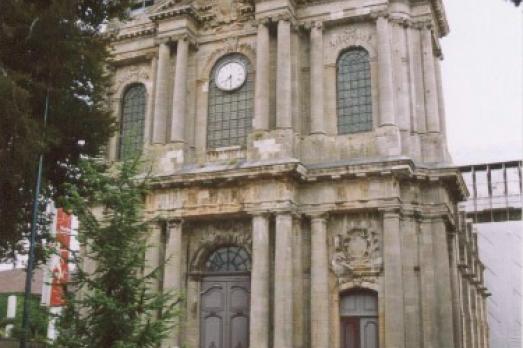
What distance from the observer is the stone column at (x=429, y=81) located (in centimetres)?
2311

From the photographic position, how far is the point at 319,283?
21812 millimetres

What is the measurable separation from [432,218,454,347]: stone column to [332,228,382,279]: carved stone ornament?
70.7 inches

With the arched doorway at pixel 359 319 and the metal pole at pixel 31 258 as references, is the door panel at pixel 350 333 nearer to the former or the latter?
the arched doorway at pixel 359 319

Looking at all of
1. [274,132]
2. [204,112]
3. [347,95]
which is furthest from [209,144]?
[347,95]

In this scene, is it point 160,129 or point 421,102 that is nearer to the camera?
point 421,102

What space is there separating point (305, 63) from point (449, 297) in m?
9.41

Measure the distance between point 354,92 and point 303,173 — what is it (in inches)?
147

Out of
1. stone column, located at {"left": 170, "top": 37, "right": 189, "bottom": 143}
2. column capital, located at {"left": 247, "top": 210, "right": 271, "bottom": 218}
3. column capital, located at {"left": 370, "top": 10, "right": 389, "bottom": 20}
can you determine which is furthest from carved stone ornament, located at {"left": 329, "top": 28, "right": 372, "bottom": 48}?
column capital, located at {"left": 247, "top": 210, "right": 271, "bottom": 218}

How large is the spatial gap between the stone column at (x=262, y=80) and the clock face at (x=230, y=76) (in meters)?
1.33

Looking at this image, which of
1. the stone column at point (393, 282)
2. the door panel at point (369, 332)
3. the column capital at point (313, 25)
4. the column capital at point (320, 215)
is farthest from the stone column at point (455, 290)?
the column capital at point (313, 25)

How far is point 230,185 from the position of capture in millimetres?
23094

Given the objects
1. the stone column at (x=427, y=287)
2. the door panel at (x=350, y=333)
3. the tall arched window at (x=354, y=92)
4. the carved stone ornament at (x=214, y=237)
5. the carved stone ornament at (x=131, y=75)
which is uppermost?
the carved stone ornament at (x=131, y=75)

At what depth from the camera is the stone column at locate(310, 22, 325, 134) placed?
23497 mm

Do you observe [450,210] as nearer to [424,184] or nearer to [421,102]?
[424,184]
